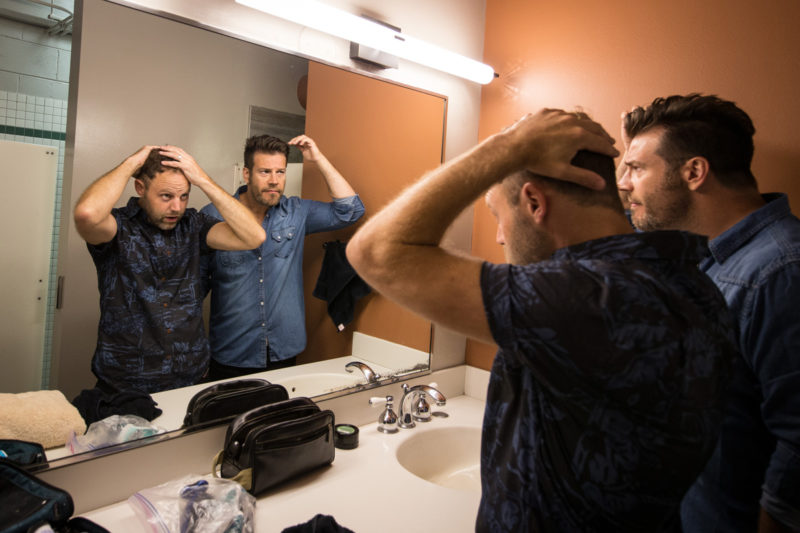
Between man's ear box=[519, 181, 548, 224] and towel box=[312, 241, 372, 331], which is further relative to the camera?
towel box=[312, 241, 372, 331]

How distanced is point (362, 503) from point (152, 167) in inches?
37.4

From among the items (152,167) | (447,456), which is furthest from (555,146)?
(447,456)

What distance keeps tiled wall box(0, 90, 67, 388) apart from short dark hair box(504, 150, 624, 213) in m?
0.96

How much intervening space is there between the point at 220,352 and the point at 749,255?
1304mm

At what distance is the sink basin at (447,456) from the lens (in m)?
1.64

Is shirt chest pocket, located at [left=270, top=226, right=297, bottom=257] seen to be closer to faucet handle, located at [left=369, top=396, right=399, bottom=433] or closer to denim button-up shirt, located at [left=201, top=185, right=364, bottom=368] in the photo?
denim button-up shirt, located at [left=201, top=185, right=364, bottom=368]

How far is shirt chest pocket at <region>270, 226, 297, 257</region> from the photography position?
1487mm

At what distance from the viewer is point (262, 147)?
55.2 inches

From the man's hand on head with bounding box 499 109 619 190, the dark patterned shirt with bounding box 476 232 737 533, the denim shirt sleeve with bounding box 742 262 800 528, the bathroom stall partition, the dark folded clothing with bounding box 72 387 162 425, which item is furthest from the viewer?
the dark folded clothing with bounding box 72 387 162 425

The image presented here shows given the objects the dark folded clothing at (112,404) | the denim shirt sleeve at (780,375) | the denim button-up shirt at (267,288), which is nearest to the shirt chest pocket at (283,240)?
the denim button-up shirt at (267,288)

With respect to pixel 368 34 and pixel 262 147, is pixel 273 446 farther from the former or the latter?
pixel 368 34

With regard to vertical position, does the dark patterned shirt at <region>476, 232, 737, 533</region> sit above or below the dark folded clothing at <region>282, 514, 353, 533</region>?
above

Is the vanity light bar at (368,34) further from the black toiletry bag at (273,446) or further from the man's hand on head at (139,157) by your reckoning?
the black toiletry bag at (273,446)

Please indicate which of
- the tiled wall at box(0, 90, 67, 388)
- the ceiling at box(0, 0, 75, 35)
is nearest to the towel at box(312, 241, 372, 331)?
the tiled wall at box(0, 90, 67, 388)
